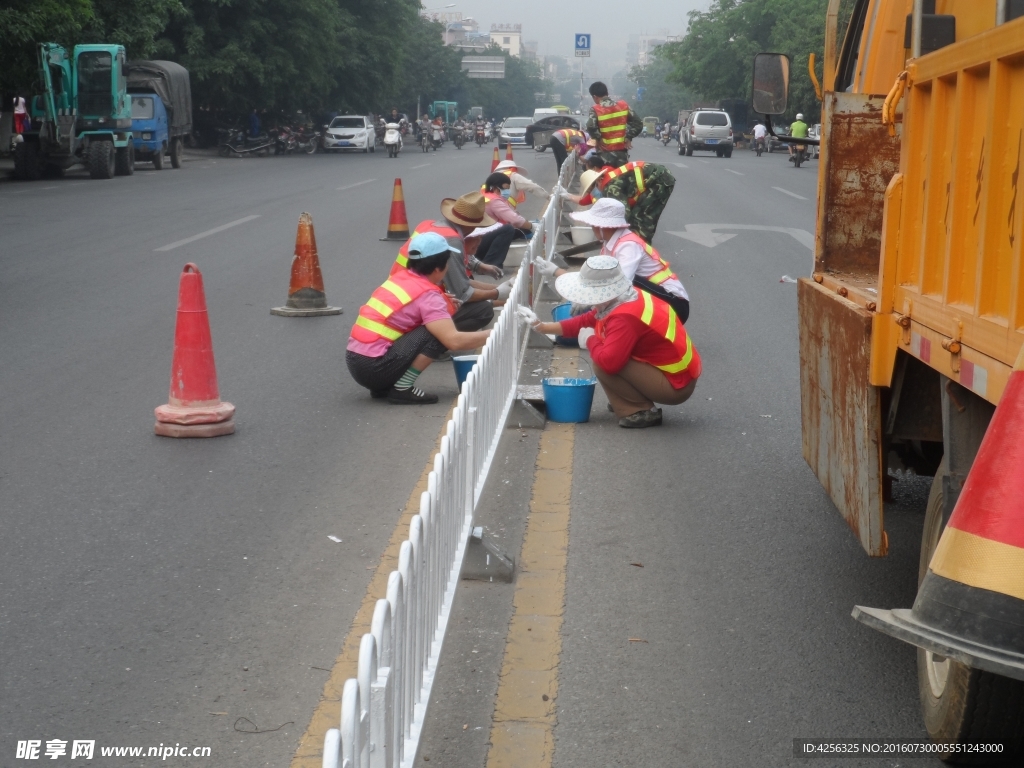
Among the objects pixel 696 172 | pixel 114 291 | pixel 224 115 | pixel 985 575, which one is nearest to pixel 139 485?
Result: pixel 985 575

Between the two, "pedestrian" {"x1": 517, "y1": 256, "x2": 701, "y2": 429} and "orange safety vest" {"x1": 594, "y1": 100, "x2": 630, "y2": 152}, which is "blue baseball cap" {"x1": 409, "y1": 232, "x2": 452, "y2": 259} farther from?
"orange safety vest" {"x1": 594, "y1": 100, "x2": 630, "y2": 152}

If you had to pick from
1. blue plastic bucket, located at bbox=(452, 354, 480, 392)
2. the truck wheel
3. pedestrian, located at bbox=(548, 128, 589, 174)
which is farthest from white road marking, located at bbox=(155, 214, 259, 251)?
the truck wheel

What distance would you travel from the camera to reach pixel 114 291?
1182 cm

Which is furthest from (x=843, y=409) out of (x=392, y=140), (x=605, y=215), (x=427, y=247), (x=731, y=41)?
(x=731, y=41)

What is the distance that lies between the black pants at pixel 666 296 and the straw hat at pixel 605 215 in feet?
1.46

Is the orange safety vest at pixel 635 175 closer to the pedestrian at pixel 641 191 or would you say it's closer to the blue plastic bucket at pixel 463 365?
the pedestrian at pixel 641 191

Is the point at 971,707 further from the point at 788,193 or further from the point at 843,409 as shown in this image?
the point at 788,193

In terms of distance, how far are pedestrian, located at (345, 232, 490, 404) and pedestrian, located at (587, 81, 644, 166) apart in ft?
29.1

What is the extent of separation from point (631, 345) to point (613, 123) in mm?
9861

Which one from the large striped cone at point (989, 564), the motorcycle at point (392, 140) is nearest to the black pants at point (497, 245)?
the large striped cone at point (989, 564)

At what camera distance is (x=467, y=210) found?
30.1 ft

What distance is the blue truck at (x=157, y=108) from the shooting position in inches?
1244

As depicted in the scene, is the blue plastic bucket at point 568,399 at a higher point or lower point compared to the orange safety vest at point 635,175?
lower

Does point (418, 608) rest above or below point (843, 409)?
below
